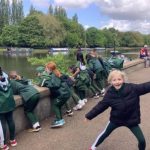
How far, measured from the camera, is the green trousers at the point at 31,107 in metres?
7.00

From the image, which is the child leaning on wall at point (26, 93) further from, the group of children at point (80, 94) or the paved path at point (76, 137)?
the paved path at point (76, 137)

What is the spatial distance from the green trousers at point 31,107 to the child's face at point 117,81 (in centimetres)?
227

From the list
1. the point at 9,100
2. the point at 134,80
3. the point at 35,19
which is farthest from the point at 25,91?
the point at 35,19

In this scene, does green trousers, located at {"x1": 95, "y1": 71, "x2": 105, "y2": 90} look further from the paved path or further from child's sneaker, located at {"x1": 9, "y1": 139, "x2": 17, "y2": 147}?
child's sneaker, located at {"x1": 9, "y1": 139, "x2": 17, "y2": 147}

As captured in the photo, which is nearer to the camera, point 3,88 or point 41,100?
point 3,88

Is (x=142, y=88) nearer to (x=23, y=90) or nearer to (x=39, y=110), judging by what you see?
(x=23, y=90)

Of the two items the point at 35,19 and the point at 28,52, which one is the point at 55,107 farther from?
the point at 35,19

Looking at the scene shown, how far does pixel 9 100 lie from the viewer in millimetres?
6223

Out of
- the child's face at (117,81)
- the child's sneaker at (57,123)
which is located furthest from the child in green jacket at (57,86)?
the child's face at (117,81)

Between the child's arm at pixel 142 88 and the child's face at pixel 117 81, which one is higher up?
the child's face at pixel 117 81

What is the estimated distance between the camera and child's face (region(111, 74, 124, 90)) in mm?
5113

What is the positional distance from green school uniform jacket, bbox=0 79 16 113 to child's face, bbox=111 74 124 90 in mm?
1983

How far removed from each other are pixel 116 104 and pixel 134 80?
10.9 metres

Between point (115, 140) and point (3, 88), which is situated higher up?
point (3, 88)
